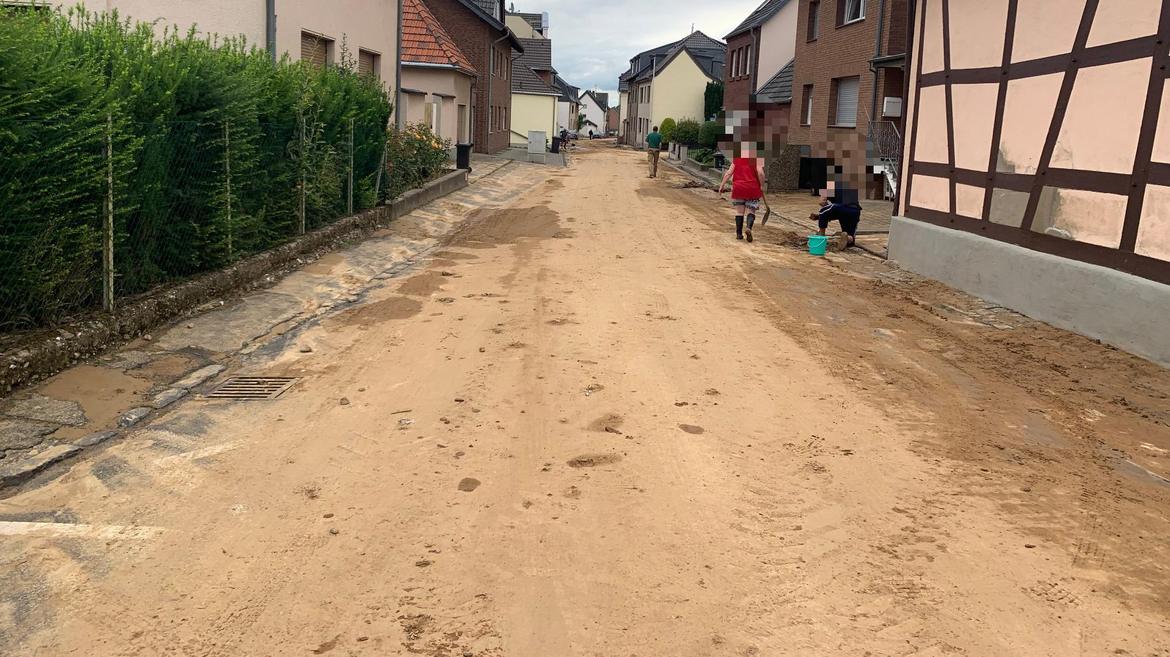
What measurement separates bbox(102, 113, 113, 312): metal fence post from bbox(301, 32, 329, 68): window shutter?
9468 mm

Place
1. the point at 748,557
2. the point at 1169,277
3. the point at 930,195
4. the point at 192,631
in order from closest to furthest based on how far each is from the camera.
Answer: the point at 192,631 < the point at 748,557 < the point at 1169,277 < the point at 930,195

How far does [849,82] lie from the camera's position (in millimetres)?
24344

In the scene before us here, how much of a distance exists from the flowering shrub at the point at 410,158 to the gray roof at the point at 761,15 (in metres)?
19.8

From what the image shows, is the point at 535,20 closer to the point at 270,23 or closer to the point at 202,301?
the point at 270,23

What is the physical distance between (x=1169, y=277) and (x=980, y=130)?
369 cm

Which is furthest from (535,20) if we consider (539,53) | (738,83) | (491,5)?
(738,83)

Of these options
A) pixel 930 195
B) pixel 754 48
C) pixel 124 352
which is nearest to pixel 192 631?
pixel 124 352

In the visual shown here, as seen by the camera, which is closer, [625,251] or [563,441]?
[563,441]

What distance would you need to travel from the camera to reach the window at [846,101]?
2383cm

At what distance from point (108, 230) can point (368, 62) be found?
13199 mm

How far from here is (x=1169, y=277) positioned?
737 cm

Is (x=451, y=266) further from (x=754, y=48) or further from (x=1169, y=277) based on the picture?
(x=754, y=48)

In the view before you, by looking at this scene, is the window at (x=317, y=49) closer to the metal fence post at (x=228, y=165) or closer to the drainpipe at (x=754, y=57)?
the metal fence post at (x=228, y=165)

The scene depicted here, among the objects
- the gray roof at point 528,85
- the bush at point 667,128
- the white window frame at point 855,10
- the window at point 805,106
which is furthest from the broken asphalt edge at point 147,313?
the bush at point 667,128
